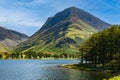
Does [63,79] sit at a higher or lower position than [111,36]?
lower

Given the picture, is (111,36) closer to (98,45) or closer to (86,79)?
(98,45)

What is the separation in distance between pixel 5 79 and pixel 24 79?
26.1 feet

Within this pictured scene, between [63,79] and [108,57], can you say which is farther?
[108,57]

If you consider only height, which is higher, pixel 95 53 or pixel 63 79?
pixel 95 53

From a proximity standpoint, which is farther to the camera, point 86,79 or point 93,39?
point 93,39

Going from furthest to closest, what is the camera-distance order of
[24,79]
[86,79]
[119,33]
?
1. [119,33]
2. [24,79]
3. [86,79]

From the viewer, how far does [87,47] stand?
178m

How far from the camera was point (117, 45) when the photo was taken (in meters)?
148

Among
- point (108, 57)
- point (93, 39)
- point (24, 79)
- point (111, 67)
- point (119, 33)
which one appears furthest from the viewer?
point (93, 39)

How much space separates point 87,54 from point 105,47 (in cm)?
2982

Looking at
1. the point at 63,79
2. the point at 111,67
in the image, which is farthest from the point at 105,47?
the point at 63,79

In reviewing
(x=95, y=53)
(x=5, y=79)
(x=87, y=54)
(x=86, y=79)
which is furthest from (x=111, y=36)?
(x=5, y=79)

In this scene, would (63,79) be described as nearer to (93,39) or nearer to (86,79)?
(86,79)

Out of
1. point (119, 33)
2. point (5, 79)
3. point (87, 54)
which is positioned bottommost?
point (5, 79)
